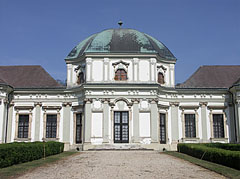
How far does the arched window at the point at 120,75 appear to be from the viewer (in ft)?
105

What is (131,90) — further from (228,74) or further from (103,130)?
(228,74)

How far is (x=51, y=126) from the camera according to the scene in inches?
1305

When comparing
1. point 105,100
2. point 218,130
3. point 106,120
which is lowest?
point 218,130

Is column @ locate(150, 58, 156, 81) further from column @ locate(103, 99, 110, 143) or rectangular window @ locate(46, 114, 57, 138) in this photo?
rectangular window @ locate(46, 114, 57, 138)

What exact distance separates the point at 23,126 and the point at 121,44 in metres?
13.5

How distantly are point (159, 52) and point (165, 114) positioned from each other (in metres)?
6.70

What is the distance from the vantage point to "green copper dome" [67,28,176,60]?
1275 inches

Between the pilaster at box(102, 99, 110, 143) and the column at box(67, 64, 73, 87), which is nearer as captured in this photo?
the pilaster at box(102, 99, 110, 143)

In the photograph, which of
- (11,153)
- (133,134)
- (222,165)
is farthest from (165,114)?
(11,153)

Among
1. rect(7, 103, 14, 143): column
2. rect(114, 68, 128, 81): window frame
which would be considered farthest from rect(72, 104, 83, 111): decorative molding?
rect(7, 103, 14, 143): column

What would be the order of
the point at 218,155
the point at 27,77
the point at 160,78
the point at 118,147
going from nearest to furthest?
the point at 218,155, the point at 118,147, the point at 160,78, the point at 27,77

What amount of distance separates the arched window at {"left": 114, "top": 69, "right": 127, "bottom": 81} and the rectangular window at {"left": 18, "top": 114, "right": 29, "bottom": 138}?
1061cm

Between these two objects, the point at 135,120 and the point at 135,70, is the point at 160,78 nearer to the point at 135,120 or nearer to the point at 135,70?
the point at 135,70

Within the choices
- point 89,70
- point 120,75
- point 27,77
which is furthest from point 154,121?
point 27,77
